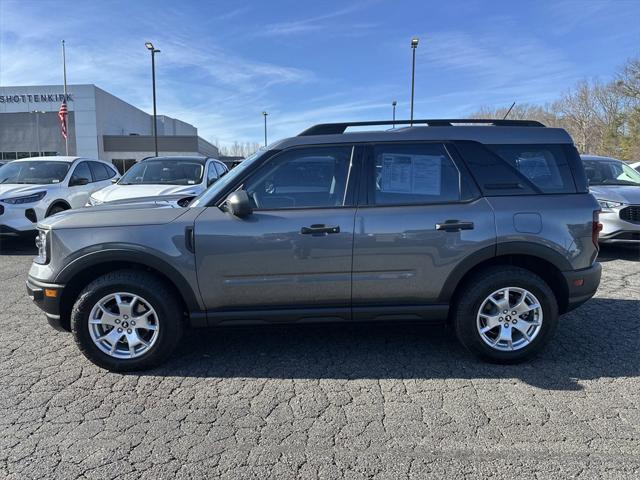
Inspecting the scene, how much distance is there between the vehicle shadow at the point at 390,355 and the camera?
11.4 ft

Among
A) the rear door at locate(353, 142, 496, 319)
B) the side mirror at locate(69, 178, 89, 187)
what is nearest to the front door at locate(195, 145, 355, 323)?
the rear door at locate(353, 142, 496, 319)

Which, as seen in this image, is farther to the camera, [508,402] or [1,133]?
[1,133]

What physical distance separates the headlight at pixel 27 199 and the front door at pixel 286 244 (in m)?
6.55

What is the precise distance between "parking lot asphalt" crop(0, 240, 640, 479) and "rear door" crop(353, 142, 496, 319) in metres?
0.62

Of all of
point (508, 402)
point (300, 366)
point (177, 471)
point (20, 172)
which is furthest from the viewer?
point (20, 172)

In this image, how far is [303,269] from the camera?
3432 mm

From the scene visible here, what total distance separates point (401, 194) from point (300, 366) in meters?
1.62

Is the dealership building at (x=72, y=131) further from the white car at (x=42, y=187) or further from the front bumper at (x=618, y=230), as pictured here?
the front bumper at (x=618, y=230)

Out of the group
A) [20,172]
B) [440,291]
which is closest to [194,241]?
[440,291]

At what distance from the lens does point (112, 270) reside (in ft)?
11.7

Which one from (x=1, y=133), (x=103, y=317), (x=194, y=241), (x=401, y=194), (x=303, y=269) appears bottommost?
(x=103, y=317)

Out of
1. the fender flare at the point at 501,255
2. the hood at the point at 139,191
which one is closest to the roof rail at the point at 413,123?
the fender flare at the point at 501,255

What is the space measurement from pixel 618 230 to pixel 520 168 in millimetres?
4854

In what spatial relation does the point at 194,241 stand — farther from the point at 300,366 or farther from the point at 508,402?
the point at 508,402
